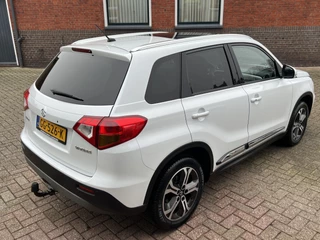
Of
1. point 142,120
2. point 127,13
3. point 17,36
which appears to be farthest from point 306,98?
point 17,36

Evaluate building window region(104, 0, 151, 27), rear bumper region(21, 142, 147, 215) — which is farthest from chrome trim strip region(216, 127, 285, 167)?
building window region(104, 0, 151, 27)

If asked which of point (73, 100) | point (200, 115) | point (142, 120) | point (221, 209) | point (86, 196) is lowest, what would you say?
point (221, 209)

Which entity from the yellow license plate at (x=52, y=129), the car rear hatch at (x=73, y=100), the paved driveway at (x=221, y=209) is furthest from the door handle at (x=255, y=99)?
the yellow license plate at (x=52, y=129)

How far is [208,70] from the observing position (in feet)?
10.1

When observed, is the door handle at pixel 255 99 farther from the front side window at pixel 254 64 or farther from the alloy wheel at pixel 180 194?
the alloy wheel at pixel 180 194

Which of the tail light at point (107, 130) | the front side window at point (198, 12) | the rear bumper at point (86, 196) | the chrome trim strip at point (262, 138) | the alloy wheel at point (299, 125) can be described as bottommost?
the alloy wheel at point (299, 125)

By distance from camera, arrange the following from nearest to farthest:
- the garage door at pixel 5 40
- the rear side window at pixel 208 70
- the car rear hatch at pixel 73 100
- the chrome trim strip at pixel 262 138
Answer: the car rear hatch at pixel 73 100 < the rear side window at pixel 208 70 < the chrome trim strip at pixel 262 138 < the garage door at pixel 5 40

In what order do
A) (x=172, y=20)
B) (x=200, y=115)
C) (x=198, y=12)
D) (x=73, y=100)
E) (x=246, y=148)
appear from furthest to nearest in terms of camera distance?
(x=198, y=12) < (x=172, y=20) < (x=246, y=148) < (x=200, y=115) < (x=73, y=100)

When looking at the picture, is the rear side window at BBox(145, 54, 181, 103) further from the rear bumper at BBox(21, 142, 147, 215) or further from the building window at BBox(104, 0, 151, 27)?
the building window at BBox(104, 0, 151, 27)

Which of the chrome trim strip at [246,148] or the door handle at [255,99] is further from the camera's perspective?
the door handle at [255,99]

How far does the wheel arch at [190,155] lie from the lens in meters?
2.56

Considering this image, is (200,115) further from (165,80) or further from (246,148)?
(246,148)

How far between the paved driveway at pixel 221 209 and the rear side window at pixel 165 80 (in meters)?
1.27

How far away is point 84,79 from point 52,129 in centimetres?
52
